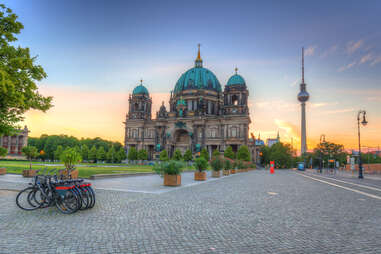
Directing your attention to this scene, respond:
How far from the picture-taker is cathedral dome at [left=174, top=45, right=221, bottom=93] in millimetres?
95531

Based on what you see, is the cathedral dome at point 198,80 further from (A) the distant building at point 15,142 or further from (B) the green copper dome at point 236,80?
Answer: (A) the distant building at point 15,142

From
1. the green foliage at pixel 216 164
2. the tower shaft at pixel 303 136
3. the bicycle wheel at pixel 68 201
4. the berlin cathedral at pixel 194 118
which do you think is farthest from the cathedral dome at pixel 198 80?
the bicycle wheel at pixel 68 201

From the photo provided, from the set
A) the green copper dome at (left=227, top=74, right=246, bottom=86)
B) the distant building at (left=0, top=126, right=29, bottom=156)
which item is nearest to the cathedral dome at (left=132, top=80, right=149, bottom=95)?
the green copper dome at (left=227, top=74, right=246, bottom=86)

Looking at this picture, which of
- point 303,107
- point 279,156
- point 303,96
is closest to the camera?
point 279,156

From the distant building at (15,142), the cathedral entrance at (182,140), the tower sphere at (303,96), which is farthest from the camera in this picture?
the tower sphere at (303,96)

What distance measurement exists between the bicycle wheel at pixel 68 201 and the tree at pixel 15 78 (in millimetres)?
5442

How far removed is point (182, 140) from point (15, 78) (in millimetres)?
81161

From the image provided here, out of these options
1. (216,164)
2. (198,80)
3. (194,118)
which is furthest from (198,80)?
(216,164)

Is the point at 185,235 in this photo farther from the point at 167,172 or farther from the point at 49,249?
the point at 167,172

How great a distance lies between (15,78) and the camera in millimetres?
11578

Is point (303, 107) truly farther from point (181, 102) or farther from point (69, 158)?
point (69, 158)

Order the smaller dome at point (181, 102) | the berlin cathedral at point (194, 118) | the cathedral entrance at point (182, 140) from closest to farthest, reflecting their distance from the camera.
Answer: the berlin cathedral at point (194, 118), the cathedral entrance at point (182, 140), the smaller dome at point (181, 102)

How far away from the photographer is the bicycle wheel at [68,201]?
8.47 m

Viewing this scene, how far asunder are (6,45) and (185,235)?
12.6m
